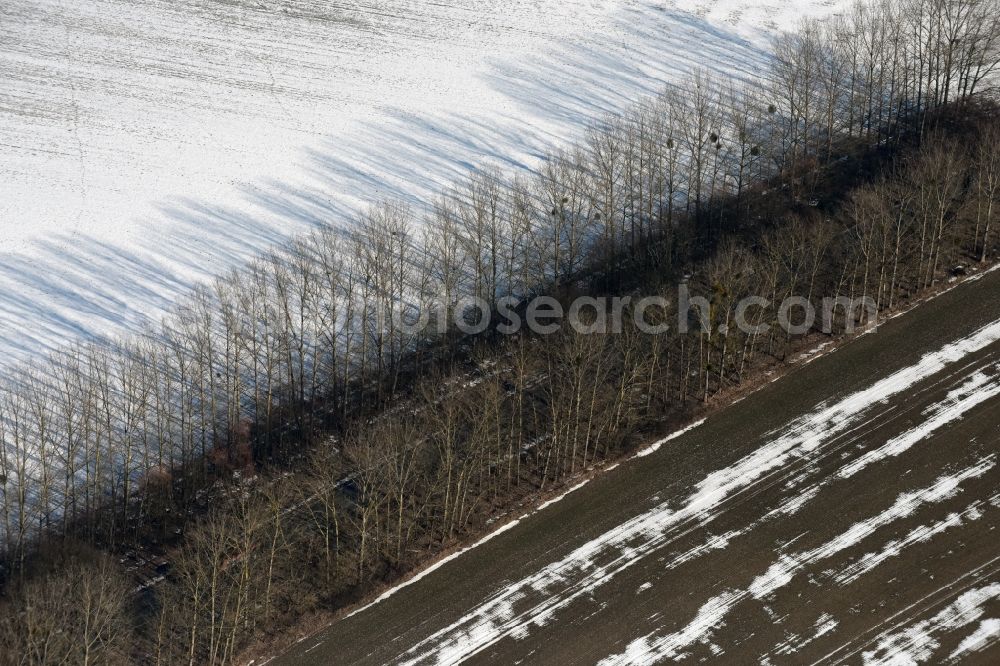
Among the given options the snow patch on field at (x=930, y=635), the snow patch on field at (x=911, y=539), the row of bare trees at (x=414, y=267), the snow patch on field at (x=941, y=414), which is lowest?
the snow patch on field at (x=930, y=635)

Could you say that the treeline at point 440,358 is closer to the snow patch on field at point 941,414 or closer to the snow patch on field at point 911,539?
the snow patch on field at point 941,414

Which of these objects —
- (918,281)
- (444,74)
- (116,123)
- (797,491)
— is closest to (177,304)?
(116,123)

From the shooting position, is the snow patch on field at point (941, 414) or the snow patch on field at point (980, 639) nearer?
the snow patch on field at point (980, 639)

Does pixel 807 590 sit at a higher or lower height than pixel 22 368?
lower

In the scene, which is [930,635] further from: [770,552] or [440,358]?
[440,358]

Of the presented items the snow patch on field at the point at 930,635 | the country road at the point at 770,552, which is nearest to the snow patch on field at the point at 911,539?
the country road at the point at 770,552

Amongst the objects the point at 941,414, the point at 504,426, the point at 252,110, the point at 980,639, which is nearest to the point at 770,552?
the point at 980,639

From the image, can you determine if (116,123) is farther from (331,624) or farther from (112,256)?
(331,624)
